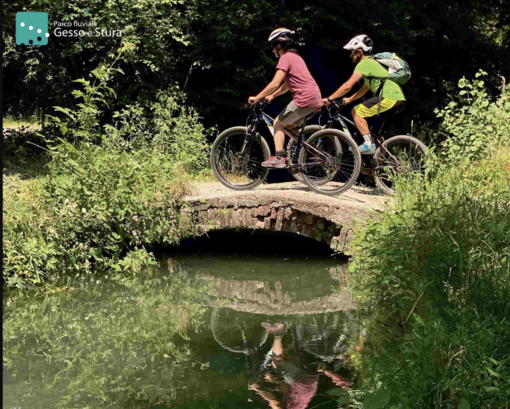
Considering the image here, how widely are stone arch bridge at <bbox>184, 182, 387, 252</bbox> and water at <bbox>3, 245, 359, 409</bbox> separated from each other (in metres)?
0.50

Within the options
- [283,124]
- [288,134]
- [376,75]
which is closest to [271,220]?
[288,134]

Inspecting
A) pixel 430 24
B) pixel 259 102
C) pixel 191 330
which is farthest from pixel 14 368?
pixel 430 24

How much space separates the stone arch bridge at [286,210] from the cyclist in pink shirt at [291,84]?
51 cm

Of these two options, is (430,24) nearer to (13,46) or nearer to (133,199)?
(133,199)

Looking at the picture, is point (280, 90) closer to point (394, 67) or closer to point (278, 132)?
point (278, 132)

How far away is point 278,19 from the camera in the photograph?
40.4ft

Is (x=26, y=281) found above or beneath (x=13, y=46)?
beneath

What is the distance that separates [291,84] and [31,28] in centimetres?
716

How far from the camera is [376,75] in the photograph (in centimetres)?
845

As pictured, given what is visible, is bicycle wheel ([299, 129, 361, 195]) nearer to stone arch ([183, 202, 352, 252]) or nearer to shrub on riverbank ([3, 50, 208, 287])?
stone arch ([183, 202, 352, 252])

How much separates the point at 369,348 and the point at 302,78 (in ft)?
12.4

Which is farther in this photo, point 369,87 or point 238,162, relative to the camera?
point 238,162

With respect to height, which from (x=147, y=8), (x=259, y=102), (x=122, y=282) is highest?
(x=147, y=8)

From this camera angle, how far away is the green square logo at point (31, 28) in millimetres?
12516
